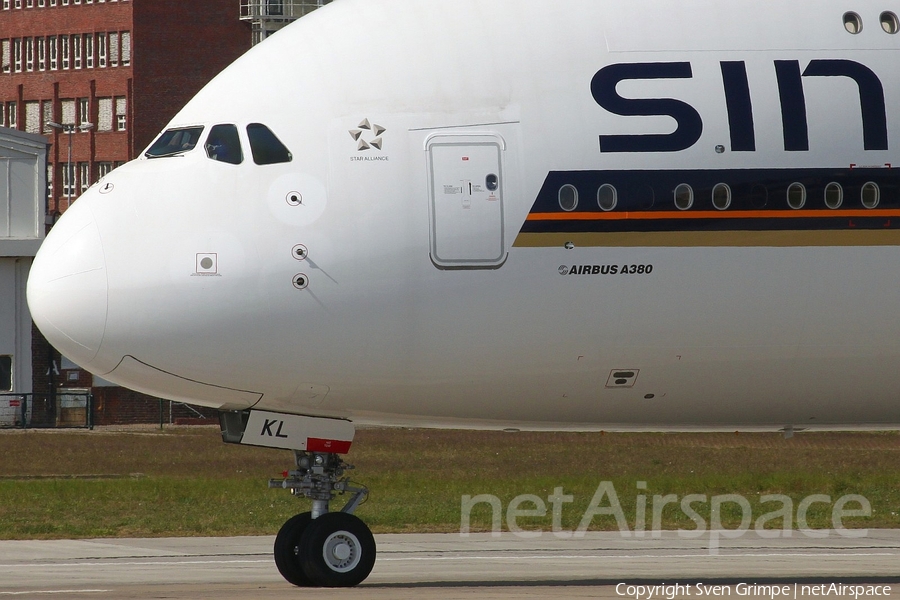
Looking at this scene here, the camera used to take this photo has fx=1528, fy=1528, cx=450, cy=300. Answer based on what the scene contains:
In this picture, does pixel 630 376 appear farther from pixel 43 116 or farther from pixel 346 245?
pixel 43 116

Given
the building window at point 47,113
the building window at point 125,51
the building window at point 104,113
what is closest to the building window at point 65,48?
the building window at point 47,113

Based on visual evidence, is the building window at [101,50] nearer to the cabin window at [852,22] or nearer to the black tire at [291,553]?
the black tire at [291,553]

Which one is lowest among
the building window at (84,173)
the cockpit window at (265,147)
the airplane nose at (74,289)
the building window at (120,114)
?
the airplane nose at (74,289)

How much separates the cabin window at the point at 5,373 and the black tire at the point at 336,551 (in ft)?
198

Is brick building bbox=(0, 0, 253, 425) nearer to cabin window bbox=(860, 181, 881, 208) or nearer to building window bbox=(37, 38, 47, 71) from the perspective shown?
building window bbox=(37, 38, 47, 71)

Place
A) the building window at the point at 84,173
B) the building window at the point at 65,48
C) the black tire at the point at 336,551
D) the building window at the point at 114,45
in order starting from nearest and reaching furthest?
the black tire at the point at 336,551 < the building window at the point at 114,45 < the building window at the point at 84,173 < the building window at the point at 65,48

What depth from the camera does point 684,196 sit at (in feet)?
50.8

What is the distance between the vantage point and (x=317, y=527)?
16.2 metres

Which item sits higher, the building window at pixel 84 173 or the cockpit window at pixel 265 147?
the building window at pixel 84 173

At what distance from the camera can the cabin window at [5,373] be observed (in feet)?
241

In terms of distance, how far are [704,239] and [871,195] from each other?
1.82 m

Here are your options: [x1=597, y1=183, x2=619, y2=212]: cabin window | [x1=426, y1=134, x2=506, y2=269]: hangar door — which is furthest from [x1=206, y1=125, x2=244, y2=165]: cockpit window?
[x1=597, y1=183, x2=619, y2=212]: cabin window

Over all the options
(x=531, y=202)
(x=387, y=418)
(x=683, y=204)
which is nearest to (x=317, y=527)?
(x=387, y=418)

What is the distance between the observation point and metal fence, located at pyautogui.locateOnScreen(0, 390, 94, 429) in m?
72.5
